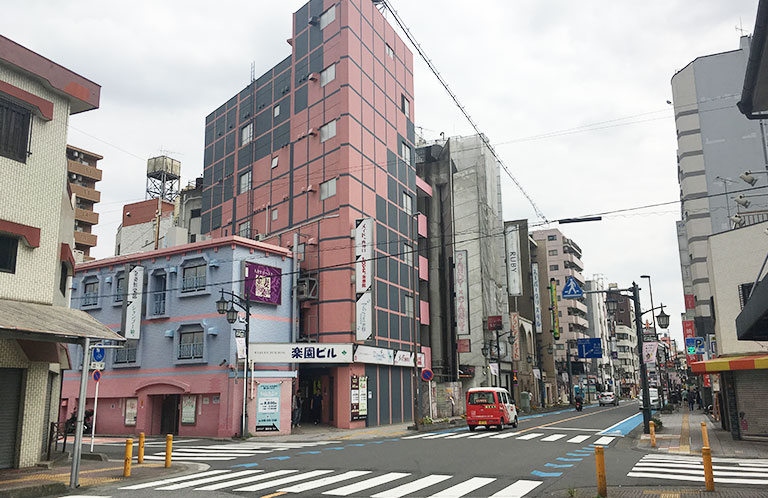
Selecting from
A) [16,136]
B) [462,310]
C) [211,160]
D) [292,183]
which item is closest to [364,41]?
[292,183]

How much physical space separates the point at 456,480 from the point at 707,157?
52.4 metres

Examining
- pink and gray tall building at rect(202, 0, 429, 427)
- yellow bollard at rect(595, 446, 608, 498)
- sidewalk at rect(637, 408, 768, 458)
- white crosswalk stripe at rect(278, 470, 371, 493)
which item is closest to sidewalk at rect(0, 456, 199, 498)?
white crosswalk stripe at rect(278, 470, 371, 493)

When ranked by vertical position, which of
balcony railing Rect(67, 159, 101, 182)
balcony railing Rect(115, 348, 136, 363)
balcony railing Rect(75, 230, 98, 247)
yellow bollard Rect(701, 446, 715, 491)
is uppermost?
→ balcony railing Rect(67, 159, 101, 182)

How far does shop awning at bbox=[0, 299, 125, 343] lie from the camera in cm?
1323

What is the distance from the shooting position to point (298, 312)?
3769 centimetres

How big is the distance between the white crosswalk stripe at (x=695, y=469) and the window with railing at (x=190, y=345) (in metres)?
23.5

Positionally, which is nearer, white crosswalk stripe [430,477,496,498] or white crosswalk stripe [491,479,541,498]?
white crosswalk stripe [491,479,541,498]

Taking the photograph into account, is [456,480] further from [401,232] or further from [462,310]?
[462,310]

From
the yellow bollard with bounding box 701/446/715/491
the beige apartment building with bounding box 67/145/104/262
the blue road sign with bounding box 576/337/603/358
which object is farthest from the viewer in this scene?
the beige apartment building with bounding box 67/145/104/262

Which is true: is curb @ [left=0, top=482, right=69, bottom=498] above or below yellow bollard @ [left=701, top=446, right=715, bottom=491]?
below

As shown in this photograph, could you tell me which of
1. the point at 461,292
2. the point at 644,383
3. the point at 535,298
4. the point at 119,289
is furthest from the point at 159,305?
the point at 535,298

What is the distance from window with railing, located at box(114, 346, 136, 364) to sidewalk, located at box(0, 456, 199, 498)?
1735 cm

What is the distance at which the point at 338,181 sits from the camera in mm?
39281

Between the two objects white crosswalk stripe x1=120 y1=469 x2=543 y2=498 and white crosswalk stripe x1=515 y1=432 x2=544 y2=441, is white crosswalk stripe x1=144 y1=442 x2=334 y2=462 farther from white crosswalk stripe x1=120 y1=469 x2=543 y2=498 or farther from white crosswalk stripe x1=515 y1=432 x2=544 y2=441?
white crosswalk stripe x1=515 y1=432 x2=544 y2=441
